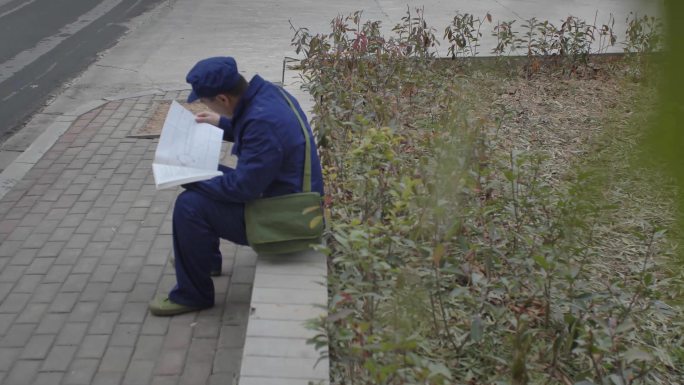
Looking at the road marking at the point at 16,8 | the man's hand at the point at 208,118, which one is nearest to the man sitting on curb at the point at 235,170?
the man's hand at the point at 208,118

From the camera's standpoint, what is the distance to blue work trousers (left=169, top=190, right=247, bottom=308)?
149 inches

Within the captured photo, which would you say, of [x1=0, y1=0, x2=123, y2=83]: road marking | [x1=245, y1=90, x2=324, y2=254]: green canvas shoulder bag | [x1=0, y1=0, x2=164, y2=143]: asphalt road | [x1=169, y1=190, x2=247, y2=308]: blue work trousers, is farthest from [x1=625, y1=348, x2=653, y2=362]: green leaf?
[x1=0, y1=0, x2=123, y2=83]: road marking

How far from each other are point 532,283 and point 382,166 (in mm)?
1106

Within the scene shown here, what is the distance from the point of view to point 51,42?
34.8ft

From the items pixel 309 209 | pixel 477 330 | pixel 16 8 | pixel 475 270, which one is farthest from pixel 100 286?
pixel 16 8

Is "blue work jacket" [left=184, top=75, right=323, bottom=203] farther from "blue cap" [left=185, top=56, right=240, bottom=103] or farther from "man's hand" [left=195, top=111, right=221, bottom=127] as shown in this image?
"man's hand" [left=195, top=111, right=221, bottom=127]

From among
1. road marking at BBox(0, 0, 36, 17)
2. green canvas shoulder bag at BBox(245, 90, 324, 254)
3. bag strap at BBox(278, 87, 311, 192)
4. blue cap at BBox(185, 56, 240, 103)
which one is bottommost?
green canvas shoulder bag at BBox(245, 90, 324, 254)

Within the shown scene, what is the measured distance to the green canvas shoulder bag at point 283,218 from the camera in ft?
12.3

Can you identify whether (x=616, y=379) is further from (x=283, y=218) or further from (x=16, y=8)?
(x=16, y=8)

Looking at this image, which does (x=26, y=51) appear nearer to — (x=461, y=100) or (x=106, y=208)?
(x=106, y=208)

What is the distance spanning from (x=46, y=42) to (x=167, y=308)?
7.62 metres

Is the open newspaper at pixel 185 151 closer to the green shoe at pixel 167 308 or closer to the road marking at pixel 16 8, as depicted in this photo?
the green shoe at pixel 167 308

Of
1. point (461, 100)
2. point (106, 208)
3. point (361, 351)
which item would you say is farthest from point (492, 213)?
point (106, 208)

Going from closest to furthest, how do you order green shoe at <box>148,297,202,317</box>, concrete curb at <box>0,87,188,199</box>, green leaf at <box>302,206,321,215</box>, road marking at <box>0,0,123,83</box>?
1. green leaf at <box>302,206,321,215</box>
2. green shoe at <box>148,297,202,317</box>
3. concrete curb at <box>0,87,188,199</box>
4. road marking at <box>0,0,123,83</box>
